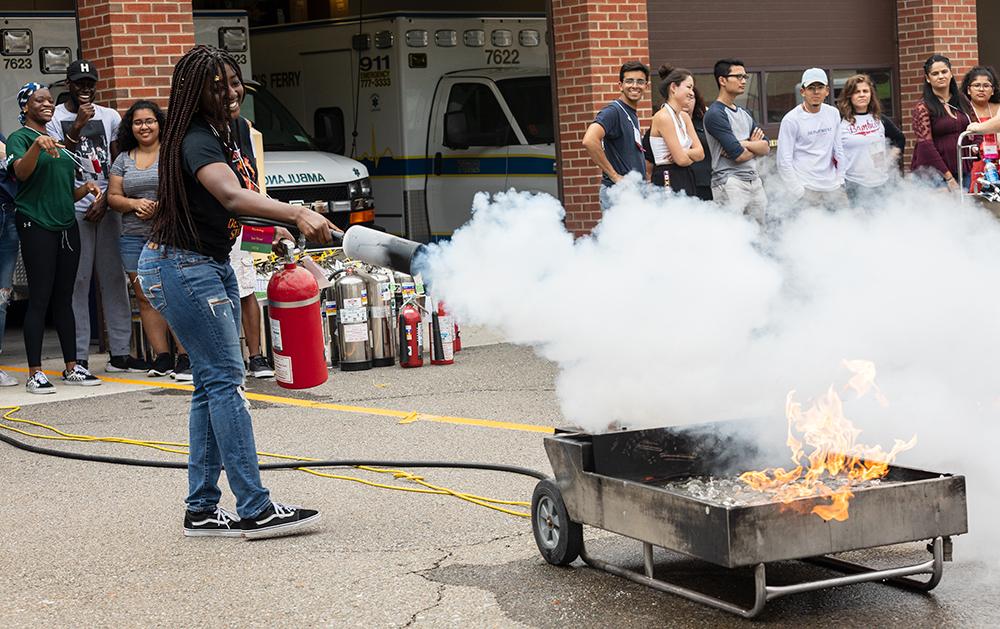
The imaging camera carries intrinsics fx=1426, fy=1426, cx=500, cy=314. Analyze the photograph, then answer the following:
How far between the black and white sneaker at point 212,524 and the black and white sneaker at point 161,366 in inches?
186

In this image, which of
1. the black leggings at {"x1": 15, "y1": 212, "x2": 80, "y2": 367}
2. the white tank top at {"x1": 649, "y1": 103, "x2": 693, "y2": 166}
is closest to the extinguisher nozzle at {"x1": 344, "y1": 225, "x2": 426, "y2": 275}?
the black leggings at {"x1": 15, "y1": 212, "x2": 80, "y2": 367}

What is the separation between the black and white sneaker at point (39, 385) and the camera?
10.4 metres

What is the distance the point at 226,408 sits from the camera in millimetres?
6238

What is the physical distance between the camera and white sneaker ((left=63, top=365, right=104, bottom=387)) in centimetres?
1070

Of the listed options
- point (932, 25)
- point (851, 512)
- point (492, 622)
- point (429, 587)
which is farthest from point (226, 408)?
point (932, 25)

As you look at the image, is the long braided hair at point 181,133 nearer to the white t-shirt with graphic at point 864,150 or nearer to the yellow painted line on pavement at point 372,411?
the yellow painted line on pavement at point 372,411

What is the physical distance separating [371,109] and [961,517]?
13.0m

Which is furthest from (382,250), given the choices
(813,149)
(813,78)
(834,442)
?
(813,78)

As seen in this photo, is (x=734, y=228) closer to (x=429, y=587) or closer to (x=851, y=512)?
(x=851, y=512)

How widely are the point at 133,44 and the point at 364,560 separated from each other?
698 centimetres

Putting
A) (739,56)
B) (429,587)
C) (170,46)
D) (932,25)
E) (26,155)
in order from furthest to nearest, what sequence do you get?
(932,25) < (739,56) < (170,46) < (26,155) < (429,587)

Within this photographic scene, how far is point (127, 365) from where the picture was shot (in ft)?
→ 37.1

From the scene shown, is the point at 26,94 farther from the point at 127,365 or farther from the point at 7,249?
the point at 127,365

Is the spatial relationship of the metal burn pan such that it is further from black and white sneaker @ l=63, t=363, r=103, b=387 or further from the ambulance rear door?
the ambulance rear door
